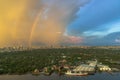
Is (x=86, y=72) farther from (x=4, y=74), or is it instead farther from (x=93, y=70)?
(x=4, y=74)

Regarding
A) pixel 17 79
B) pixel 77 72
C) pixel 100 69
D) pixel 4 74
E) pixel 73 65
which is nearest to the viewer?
pixel 17 79

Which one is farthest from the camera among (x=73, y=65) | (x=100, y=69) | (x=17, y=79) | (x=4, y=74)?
(x=73, y=65)

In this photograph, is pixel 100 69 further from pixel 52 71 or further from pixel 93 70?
pixel 52 71

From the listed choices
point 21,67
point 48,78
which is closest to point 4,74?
point 21,67

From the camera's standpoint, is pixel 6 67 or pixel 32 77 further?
pixel 6 67

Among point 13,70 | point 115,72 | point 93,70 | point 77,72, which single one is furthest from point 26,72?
point 115,72

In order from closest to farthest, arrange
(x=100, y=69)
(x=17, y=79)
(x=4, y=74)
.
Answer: (x=17, y=79) < (x=4, y=74) < (x=100, y=69)

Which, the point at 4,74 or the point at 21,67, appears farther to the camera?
the point at 21,67

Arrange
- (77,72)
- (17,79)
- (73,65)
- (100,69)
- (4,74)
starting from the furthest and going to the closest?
(73,65) < (100,69) < (77,72) < (4,74) < (17,79)
